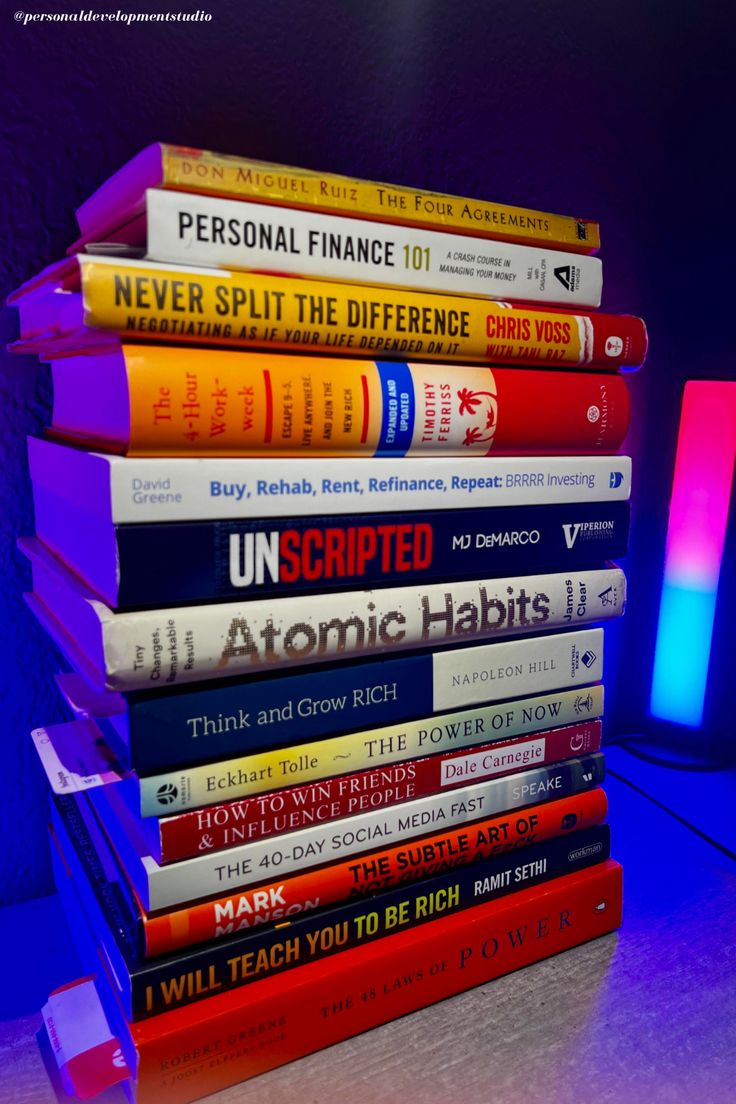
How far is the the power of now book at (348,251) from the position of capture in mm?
444

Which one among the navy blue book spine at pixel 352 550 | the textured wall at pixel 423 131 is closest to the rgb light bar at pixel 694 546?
the textured wall at pixel 423 131

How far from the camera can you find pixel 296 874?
1.72 ft

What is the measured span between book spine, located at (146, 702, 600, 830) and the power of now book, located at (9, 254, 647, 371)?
0.26 meters

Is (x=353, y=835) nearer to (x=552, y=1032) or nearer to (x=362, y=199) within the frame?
(x=552, y=1032)

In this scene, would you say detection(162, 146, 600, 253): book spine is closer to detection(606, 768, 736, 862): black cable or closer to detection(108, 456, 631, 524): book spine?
detection(108, 456, 631, 524): book spine

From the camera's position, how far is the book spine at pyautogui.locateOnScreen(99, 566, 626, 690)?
450 millimetres

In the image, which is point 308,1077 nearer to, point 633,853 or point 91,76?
point 633,853

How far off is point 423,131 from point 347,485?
409 millimetres

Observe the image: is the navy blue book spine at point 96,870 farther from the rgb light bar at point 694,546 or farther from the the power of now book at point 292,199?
the rgb light bar at point 694,546

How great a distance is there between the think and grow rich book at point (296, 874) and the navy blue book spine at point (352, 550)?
0.61ft

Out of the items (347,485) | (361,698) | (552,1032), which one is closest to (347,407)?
(347,485)

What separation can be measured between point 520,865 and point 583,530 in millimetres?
258

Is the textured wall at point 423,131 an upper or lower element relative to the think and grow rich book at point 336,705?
upper

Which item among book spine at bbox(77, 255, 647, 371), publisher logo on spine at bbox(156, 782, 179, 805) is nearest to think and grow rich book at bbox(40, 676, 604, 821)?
publisher logo on spine at bbox(156, 782, 179, 805)
